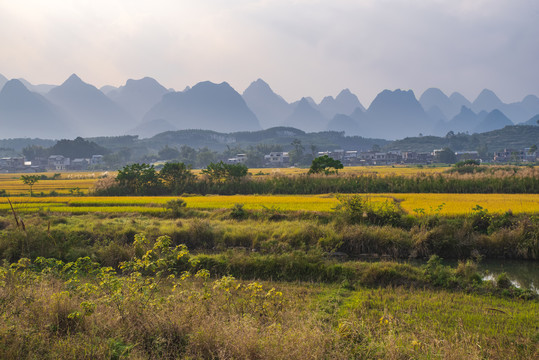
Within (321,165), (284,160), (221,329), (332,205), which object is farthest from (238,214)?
(284,160)

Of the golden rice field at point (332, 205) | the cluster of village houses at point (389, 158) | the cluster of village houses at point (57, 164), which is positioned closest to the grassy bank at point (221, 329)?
the golden rice field at point (332, 205)

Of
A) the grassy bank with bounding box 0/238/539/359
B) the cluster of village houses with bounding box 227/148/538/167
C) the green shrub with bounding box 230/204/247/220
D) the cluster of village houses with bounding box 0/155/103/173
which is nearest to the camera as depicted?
the grassy bank with bounding box 0/238/539/359

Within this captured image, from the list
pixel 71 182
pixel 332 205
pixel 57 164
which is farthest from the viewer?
pixel 57 164

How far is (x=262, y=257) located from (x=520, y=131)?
15729 centimetres

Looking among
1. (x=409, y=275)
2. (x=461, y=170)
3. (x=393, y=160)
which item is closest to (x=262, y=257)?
(x=409, y=275)

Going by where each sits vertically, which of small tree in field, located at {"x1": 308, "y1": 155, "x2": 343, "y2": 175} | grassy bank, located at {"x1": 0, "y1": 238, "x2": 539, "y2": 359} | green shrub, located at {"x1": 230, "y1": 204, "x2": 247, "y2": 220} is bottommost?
green shrub, located at {"x1": 230, "y1": 204, "x2": 247, "y2": 220}

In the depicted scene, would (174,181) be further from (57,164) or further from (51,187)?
(57,164)

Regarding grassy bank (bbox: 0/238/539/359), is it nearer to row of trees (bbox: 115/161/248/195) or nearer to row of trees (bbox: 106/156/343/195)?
row of trees (bbox: 106/156/343/195)

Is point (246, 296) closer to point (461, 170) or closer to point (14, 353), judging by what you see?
point (14, 353)

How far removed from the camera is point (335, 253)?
12688 mm

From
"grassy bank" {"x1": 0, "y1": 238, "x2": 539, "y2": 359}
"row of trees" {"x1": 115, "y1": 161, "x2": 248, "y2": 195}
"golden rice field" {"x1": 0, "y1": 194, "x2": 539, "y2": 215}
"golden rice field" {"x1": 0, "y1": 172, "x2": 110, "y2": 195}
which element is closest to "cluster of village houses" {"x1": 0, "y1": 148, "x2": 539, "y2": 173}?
"golden rice field" {"x1": 0, "y1": 172, "x2": 110, "y2": 195}

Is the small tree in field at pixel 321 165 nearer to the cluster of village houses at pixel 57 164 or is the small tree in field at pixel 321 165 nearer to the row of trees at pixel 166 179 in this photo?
the row of trees at pixel 166 179

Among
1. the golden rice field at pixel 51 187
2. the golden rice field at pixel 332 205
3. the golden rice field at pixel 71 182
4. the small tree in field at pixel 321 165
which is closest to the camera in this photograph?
the golden rice field at pixel 332 205

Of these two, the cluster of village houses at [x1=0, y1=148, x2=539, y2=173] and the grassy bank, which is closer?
the grassy bank
